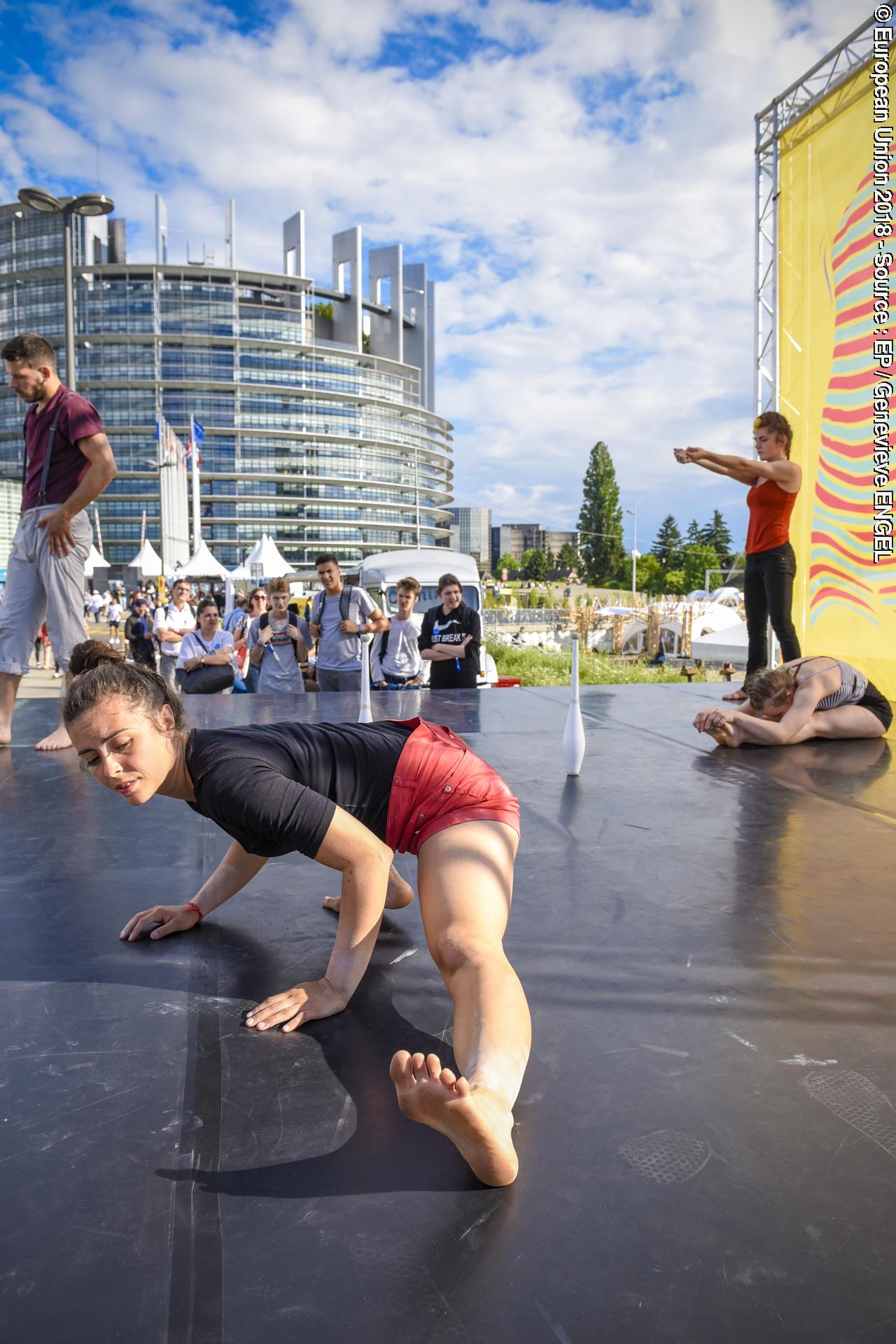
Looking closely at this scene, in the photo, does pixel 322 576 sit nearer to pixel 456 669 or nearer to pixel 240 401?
pixel 456 669

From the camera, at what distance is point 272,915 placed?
2396mm

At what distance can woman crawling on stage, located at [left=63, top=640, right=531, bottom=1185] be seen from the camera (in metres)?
1.36

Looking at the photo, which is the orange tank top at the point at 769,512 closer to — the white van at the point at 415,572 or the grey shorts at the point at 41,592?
the grey shorts at the point at 41,592

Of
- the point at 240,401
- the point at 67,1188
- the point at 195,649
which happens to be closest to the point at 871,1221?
the point at 67,1188

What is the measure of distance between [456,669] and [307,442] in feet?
291

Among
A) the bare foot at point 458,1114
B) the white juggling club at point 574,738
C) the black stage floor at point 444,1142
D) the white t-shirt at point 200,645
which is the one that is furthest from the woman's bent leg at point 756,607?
the bare foot at point 458,1114

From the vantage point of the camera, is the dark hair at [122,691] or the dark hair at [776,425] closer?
the dark hair at [122,691]

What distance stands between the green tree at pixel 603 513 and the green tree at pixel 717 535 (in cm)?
2009

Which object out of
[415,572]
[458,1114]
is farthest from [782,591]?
[415,572]

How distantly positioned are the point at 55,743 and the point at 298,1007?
3.53 metres

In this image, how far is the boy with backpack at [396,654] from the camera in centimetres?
838

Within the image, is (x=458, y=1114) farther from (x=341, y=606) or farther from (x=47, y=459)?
(x=341, y=606)

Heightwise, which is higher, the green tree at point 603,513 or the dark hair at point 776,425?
the green tree at point 603,513

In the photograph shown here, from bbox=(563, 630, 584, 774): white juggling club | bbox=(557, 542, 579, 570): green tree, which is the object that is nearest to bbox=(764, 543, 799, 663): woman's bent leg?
bbox=(563, 630, 584, 774): white juggling club
